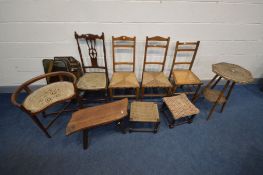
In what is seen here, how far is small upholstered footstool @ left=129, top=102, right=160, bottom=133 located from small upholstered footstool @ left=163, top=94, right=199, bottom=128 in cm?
22

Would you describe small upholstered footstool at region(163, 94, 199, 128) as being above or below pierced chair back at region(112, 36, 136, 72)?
below

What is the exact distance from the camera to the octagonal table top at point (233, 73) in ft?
5.76

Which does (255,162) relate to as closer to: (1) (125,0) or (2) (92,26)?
(1) (125,0)

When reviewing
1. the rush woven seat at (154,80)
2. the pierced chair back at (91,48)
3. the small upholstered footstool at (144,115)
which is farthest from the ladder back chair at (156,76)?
the pierced chair back at (91,48)

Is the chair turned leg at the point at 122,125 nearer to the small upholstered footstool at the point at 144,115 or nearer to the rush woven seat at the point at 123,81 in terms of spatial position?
the small upholstered footstool at the point at 144,115

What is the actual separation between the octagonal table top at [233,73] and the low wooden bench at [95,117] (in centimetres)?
134

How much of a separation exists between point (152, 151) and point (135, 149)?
0.21 m

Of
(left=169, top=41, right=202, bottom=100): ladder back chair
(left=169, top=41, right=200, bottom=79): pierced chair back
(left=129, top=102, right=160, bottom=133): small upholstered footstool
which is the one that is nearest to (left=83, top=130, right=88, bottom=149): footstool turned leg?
(left=129, top=102, right=160, bottom=133): small upholstered footstool

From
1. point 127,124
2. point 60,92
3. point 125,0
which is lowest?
point 127,124

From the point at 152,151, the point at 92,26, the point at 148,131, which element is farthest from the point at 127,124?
the point at 92,26

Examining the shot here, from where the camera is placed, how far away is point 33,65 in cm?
229

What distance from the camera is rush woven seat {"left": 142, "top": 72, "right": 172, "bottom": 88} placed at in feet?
6.81

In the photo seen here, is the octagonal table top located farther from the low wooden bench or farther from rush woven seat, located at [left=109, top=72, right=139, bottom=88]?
the low wooden bench

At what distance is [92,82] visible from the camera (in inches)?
79.6
